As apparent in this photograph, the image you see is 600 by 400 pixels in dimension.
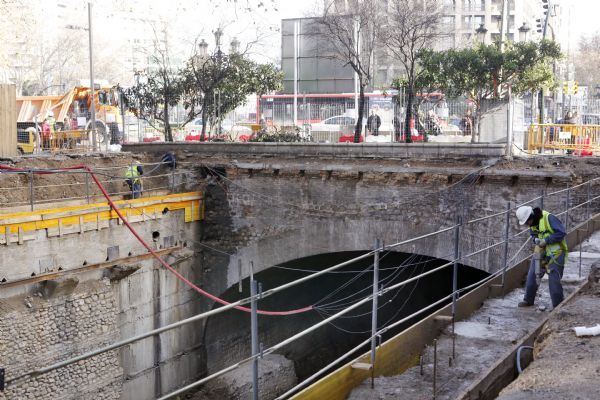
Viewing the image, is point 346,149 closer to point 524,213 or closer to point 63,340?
point 63,340

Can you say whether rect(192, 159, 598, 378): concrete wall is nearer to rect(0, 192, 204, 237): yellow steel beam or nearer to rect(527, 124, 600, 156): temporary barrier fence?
rect(0, 192, 204, 237): yellow steel beam

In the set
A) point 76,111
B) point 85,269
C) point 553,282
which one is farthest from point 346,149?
point 76,111

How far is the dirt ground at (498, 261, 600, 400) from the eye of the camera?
525 centimetres

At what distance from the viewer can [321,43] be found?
3075 centimetres

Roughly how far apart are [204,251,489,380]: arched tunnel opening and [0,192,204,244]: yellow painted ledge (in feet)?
8.18

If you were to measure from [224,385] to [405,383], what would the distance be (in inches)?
455

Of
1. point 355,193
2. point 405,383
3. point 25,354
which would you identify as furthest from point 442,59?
point 405,383

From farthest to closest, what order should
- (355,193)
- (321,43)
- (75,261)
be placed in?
(321,43), (355,193), (75,261)

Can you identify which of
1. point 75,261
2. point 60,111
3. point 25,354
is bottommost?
point 25,354

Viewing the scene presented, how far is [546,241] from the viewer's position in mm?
9047

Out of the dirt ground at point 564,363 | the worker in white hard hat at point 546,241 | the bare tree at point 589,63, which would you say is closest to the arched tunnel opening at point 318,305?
the worker in white hard hat at point 546,241

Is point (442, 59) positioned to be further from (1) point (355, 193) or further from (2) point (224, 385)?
(2) point (224, 385)

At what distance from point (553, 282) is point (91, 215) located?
10.3m

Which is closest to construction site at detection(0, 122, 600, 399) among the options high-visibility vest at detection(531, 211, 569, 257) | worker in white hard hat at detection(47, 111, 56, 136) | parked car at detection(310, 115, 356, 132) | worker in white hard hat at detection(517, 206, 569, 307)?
worker in white hard hat at detection(517, 206, 569, 307)
